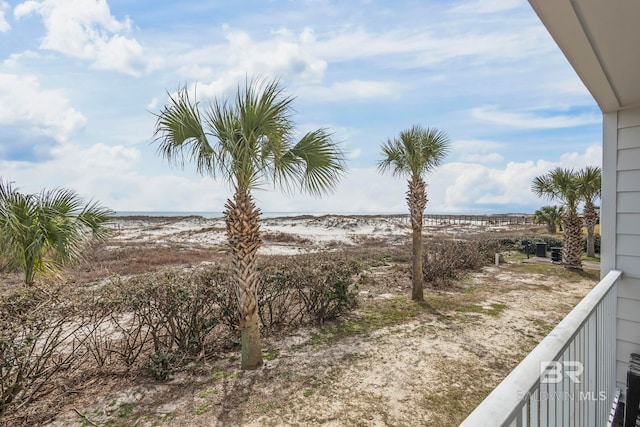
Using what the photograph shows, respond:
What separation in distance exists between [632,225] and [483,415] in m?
3.33

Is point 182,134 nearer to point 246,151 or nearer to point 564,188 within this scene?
point 246,151

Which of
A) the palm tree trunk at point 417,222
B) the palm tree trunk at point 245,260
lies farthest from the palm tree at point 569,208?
the palm tree trunk at point 245,260

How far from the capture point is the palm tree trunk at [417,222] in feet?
22.7

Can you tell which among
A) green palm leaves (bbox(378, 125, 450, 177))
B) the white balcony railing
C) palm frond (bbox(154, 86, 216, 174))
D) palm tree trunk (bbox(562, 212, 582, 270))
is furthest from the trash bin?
palm frond (bbox(154, 86, 216, 174))

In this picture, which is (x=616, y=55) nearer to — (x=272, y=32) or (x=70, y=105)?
(x=272, y=32)

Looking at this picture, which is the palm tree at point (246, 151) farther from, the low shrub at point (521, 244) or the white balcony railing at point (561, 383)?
the low shrub at point (521, 244)

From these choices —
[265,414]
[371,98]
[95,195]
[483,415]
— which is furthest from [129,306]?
[371,98]

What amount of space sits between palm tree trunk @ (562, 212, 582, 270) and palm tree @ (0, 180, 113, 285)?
1350cm

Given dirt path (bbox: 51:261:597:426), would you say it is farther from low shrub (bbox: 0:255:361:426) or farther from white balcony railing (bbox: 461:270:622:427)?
white balcony railing (bbox: 461:270:622:427)

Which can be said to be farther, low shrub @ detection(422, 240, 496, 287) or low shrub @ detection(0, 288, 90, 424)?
low shrub @ detection(422, 240, 496, 287)

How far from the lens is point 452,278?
9008 millimetres

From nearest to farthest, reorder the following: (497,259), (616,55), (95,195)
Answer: (616,55)
(95,195)
(497,259)

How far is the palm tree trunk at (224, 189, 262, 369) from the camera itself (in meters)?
3.89

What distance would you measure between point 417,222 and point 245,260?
466cm
